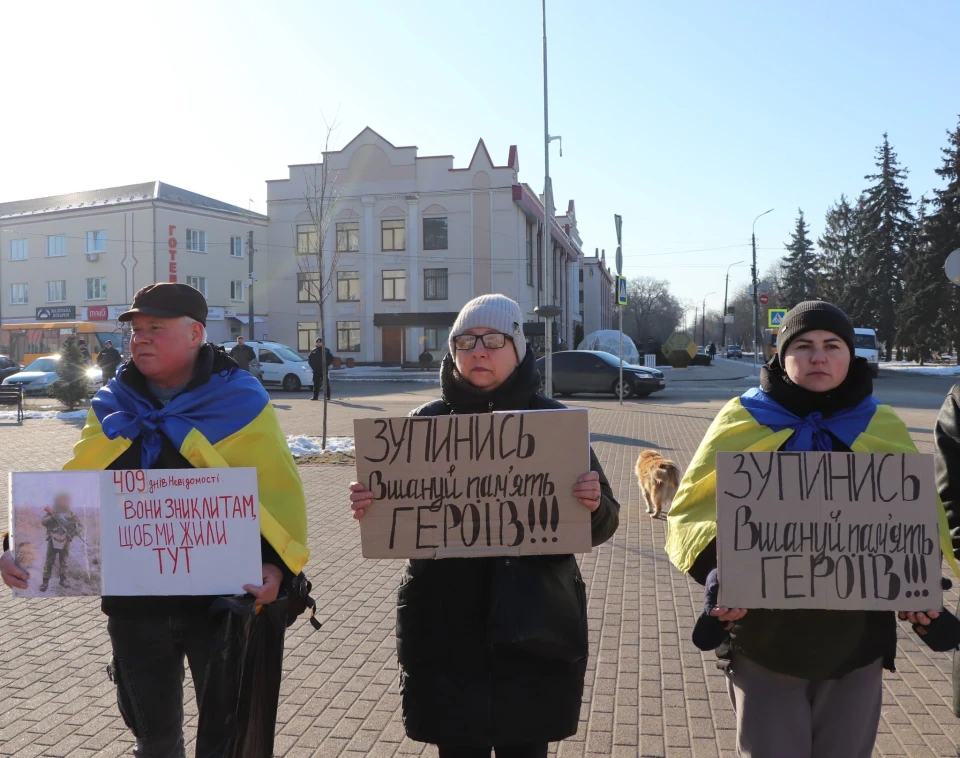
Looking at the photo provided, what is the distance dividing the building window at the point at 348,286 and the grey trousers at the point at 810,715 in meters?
47.1

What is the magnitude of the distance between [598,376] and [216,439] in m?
22.5

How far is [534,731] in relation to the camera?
2.52m

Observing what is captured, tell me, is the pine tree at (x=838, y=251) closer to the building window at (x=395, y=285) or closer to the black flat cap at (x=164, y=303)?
the building window at (x=395, y=285)

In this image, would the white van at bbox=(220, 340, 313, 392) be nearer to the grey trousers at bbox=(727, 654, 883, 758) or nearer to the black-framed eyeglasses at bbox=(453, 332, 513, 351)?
the black-framed eyeglasses at bbox=(453, 332, 513, 351)

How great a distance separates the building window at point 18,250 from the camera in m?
53.5

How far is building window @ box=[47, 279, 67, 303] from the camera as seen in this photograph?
51.8m

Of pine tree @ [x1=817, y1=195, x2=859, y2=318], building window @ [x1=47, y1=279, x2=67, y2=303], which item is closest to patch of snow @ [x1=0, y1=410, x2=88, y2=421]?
building window @ [x1=47, y1=279, x2=67, y2=303]

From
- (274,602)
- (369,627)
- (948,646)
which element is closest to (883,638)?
(948,646)

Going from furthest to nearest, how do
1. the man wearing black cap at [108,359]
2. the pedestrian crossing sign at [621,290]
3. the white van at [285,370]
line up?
the white van at [285,370] < the man wearing black cap at [108,359] < the pedestrian crossing sign at [621,290]

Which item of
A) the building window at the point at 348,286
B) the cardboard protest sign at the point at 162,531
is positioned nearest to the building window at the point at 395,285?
the building window at the point at 348,286

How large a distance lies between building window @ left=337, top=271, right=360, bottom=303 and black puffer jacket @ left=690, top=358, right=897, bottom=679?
47.0 meters

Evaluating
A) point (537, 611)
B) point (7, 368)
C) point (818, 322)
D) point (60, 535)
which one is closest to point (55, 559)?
point (60, 535)

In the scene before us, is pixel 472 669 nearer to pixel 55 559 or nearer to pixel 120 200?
pixel 55 559

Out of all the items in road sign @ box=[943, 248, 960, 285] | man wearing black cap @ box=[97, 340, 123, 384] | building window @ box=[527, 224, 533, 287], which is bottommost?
man wearing black cap @ box=[97, 340, 123, 384]
